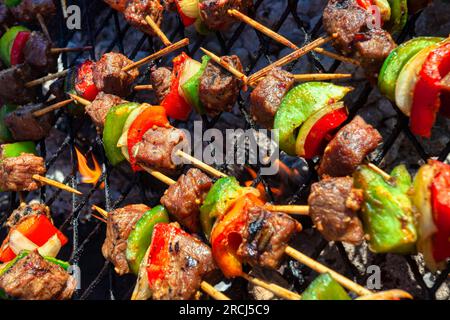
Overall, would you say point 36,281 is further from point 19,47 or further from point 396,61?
point 396,61

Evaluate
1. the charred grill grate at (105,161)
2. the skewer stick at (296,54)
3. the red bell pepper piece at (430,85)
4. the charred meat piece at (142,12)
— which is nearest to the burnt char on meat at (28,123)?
the charred grill grate at (105,161)

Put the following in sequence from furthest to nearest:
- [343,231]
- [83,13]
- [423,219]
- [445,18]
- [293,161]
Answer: [83,13]
[293,161]
[445,18]
[343,231]
[423,219]

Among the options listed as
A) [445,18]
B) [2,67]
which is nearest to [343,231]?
[445,18]

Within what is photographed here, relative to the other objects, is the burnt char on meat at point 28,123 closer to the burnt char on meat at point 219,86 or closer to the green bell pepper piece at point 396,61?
the burnt char on meat at point 219,86

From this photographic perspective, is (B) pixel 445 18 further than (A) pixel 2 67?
No

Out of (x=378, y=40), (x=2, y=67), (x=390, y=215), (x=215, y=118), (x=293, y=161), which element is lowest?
(x=2, y=67)

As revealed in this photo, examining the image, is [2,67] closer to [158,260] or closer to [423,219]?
[158,260]
